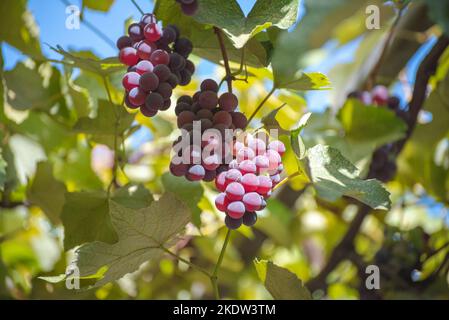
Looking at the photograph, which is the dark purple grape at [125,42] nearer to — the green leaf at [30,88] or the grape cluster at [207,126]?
the grape cluster at [207,126]

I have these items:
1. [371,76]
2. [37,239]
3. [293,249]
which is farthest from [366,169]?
[37,239]

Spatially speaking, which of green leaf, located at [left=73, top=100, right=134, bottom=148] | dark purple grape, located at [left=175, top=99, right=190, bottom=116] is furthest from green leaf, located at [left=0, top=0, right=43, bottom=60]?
dark purple grape, located at [left=175, top=99, right=190, bottom=116]

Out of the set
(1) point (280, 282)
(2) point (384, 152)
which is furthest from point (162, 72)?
(2) point (384, 152)

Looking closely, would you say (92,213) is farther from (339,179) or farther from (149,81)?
(339,179)

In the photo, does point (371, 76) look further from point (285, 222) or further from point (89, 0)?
point (89, 0)

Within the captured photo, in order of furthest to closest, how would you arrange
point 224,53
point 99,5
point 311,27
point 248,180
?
point 99,5, point 224,53, point 248,180, point 311,27

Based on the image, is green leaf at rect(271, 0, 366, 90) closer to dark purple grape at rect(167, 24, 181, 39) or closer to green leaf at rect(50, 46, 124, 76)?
dark purple grape at rect(167, 24, 181, 39)
